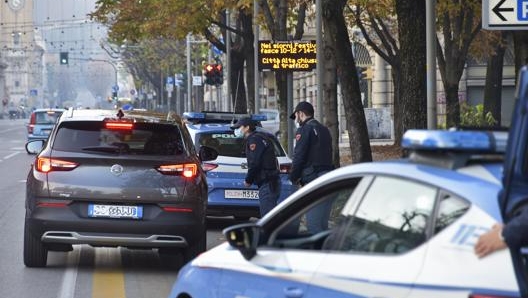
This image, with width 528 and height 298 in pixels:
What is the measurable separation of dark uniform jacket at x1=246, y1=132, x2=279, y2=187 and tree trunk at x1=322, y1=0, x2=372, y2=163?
8709mm

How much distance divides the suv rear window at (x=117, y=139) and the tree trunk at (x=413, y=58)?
6.39 metres

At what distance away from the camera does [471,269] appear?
4.29m

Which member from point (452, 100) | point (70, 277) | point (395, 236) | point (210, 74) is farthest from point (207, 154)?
→ point (210, 74)

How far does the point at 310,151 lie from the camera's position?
517 inches

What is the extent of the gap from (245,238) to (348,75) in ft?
57.8

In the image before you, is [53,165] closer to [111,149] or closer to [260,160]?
[111,149]

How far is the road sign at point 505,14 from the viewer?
34.7 ft

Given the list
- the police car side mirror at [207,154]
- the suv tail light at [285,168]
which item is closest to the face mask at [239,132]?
the police car side mirror at [207,154]

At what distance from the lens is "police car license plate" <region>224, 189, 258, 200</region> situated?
16.2 metres

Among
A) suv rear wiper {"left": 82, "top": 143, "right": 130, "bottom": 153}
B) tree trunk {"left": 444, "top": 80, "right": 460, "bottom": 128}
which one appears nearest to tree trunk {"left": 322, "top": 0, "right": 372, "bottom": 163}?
tree trunk {"left": 444, "top": 80, "right": 460, "bottom": 128}

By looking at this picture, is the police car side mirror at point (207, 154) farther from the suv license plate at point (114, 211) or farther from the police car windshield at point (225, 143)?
the police car windshield at point (225, 143)

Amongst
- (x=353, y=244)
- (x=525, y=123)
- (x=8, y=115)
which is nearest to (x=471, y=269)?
(x=525, y=123)

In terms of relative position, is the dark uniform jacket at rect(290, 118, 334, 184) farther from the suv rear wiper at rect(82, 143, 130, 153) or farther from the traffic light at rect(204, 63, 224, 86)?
Answer: the traffic light at rect(204, 63, 224, 86)

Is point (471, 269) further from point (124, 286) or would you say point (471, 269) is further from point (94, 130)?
point (94, 130)
